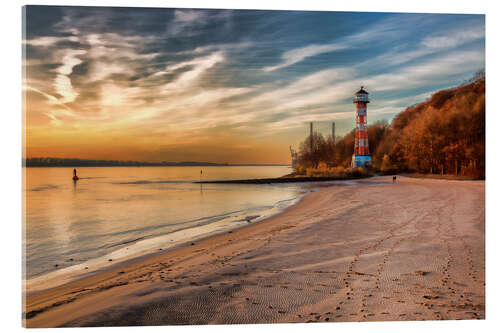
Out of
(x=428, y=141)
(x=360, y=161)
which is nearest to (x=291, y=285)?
(x=428, y=141)

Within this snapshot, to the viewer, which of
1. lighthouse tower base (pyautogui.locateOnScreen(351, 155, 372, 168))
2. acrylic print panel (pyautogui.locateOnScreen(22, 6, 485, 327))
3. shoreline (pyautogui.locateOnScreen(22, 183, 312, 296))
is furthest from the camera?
lighthouse tower base (pyautogui.locateOnScreen(351, 155, 372, 168))

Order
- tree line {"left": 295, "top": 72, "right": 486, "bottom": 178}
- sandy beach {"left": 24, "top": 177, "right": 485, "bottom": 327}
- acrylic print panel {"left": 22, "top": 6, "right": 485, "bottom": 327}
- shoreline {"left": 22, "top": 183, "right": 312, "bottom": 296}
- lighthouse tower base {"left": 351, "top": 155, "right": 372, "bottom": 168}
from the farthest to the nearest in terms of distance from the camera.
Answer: lighthouse tower base {"left": 351, "top": 155, "right": 372, "bottom": 168}
tree line {"left": 295, "top": 72, "right": 486, "bottom": 178}
shoreline {"left": 22, "top": 183, "right": 312, "bottom": 296}
acrylic print panel {"left": 22, "top": 6, "right": 485, "bottom": 327}
sandy beach {"left": 24, "top": 177, "right": 485, "bottom": 327}

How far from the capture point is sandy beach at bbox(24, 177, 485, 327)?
2.02m

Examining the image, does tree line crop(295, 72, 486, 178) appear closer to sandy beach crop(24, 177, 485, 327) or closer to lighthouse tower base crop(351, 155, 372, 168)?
lighthouse tower base crop(351, 155, 372, 168)

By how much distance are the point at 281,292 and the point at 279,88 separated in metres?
2.52

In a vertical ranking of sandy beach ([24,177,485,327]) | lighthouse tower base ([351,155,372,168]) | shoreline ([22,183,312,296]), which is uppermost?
lighthouse tower base ([351,155,372,168])

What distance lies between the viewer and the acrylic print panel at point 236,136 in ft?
7.03

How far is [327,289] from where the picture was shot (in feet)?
7.15

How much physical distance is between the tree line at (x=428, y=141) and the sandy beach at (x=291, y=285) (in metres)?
1.62

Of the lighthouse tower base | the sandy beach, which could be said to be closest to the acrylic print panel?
the sandy beach

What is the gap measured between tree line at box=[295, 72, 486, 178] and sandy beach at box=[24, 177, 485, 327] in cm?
162

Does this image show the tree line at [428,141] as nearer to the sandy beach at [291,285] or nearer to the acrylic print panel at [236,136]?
the acrylic print panel at [236,136]

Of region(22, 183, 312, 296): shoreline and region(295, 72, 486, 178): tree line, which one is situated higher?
region(295, 72, 486, 178): tree line
